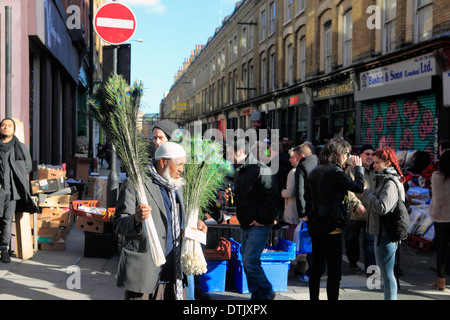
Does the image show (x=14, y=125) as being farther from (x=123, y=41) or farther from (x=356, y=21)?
(x=356, y=21)

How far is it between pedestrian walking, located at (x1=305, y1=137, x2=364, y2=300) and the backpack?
1.42 feet

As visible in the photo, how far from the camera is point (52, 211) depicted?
25.6ft

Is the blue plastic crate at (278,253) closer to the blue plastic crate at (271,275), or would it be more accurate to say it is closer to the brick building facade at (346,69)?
the blue plastic crate at (271,275)

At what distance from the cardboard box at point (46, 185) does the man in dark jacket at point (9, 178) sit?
0.92m

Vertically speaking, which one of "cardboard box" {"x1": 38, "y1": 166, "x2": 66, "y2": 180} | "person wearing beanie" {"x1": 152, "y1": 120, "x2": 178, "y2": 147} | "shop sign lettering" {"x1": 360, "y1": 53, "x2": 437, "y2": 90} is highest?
"shop sign lettering" {"x1": 360, "y1": 53, "x2": 437, "y2": 90}

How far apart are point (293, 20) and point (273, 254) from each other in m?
21.9

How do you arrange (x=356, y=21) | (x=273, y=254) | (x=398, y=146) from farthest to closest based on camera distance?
(x=356, y=21), (x=398, y=146), (x=273, y=254)

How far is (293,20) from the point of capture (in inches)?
1008

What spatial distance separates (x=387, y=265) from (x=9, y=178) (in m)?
5.13

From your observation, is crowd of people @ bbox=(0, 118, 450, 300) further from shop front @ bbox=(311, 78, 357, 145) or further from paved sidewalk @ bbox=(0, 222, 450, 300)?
shop front @ bbox=(311, 78, 357, 145)

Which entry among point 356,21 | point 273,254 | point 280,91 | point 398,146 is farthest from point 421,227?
point 280,91

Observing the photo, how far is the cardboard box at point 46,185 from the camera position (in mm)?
7715

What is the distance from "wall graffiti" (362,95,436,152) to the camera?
1323cm

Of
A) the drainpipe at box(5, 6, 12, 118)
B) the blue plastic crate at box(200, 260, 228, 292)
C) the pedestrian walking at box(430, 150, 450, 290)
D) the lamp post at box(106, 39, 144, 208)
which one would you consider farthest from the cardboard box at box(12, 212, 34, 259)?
the pedestrian walking at box(430, 150, 450, 290)
